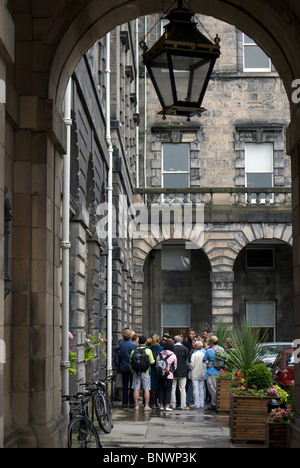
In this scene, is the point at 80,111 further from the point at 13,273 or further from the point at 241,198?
the point at 241,198

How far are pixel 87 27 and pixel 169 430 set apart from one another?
809 centimetres

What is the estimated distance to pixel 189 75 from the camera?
9.18 metres

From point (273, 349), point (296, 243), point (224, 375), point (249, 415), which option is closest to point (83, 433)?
point (249, 415)

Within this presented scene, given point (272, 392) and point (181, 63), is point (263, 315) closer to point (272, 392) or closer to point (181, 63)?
point (272, 392)

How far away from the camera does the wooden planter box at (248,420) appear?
1293 centimetres

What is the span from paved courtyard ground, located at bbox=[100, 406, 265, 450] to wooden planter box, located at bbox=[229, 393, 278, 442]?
0.45 ft

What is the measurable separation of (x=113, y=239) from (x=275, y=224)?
35.3 ft

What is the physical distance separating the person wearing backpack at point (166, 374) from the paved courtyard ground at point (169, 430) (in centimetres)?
31

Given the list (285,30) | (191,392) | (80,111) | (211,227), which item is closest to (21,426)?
(285,30)

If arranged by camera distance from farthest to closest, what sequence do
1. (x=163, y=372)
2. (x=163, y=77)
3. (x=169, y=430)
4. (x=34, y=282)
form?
1. (x=163, y=372)
2. (x=169, y=430)
3. (x=163, y=77)
4. (x=34, y=282)

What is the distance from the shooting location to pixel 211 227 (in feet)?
108

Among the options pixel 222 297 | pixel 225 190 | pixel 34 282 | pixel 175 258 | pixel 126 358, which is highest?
pixel 225 190

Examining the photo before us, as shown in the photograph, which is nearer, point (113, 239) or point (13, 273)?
point (13, 273)

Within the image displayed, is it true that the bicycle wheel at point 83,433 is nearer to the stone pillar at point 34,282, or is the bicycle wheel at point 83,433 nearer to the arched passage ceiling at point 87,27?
the stone pillar at point 34,282
